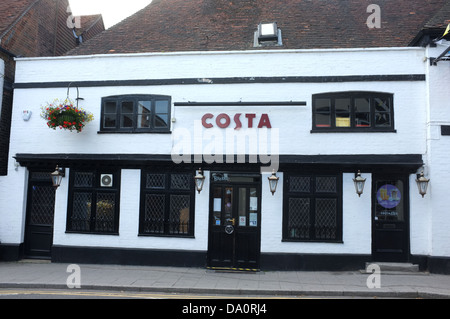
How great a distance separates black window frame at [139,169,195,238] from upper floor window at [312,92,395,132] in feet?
13.1

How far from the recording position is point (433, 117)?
9.24 meters

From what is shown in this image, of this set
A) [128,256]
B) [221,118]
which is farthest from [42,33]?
[128,256]

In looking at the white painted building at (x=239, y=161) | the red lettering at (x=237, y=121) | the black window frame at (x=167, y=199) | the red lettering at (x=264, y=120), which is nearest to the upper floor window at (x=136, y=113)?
the white painted building at (x=239, y=161)

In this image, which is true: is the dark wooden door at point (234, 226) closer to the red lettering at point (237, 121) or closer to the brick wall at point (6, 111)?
the red lettering at point (237, 121)

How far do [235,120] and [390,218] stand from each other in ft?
16.9

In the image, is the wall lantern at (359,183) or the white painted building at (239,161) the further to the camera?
the white painted building at (239,161)

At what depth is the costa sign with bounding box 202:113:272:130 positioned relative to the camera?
9781 mm

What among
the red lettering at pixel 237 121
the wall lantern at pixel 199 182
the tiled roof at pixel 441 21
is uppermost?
the tiled roof at pixel 441 21

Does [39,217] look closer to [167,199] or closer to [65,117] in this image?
[65,117]

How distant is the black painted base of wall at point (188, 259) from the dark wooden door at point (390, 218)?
0.40 meters

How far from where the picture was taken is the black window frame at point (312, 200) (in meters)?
9.42

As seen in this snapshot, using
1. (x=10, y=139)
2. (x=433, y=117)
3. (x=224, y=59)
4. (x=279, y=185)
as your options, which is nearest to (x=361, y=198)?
(x=279, y=185)

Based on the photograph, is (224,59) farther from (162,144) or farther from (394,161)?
(394,161)

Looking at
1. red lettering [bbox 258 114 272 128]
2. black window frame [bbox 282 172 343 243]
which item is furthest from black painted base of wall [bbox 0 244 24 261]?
red lettering [bbox 258 114 272 128]
